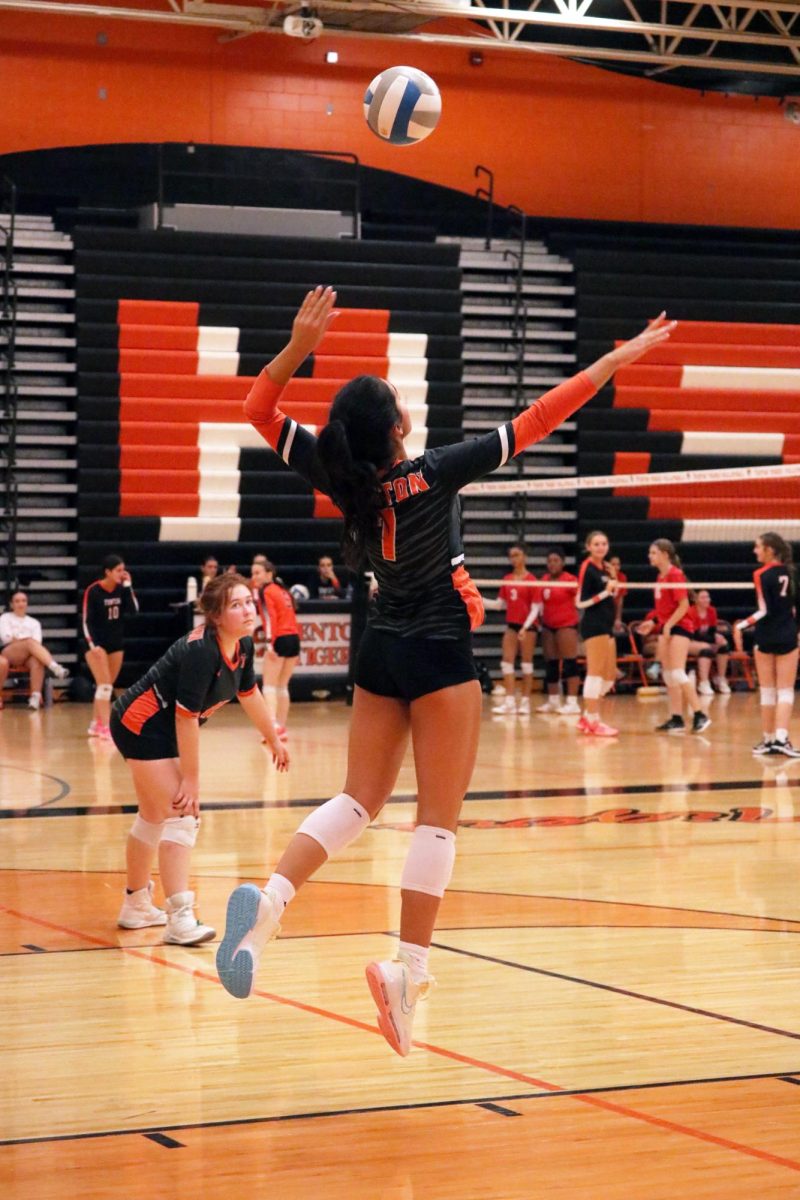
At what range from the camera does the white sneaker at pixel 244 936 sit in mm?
4168

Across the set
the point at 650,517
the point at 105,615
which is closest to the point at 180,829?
the point at 105,615

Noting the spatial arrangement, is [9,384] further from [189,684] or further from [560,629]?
[189,684]

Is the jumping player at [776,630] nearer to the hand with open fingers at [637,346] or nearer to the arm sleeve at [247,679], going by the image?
the arm sleeve at [247,679]

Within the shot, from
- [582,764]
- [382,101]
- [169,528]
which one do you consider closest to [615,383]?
[169,528]

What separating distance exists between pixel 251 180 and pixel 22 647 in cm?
625

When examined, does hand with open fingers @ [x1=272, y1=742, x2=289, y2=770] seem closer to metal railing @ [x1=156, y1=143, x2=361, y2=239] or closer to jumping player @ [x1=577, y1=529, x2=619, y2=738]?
jumping player @ [x1=577, y1=529, x2=619, y2=738]

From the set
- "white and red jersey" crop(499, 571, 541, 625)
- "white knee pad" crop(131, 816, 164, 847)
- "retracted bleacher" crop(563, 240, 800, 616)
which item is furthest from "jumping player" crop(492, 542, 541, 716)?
"white knee pad" crop(131, 816, 164, 847)

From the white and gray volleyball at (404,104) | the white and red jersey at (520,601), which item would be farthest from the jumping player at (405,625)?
the white and red jersey at (520,601)

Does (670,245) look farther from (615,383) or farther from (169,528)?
(169,528)

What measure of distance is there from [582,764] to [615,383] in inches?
365

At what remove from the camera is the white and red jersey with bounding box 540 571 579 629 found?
18.8m

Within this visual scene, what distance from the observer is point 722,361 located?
2173 centimetres

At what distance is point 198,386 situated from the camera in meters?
19.5

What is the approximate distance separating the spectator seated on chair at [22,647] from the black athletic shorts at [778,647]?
7.55 m
